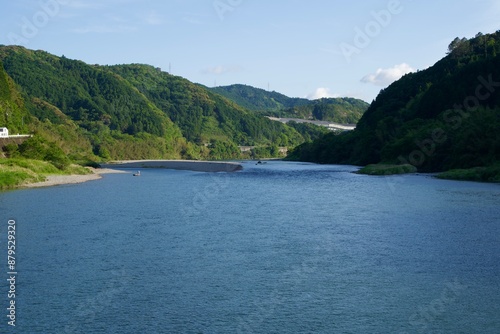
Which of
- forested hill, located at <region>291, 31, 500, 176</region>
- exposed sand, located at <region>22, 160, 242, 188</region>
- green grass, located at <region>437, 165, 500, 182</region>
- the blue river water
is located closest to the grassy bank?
exposed sand, located at <region>22, 160, 242, 188</region>

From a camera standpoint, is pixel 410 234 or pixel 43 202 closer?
pixel 410 234

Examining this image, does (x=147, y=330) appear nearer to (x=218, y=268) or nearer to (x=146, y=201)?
(x=218, y=268)

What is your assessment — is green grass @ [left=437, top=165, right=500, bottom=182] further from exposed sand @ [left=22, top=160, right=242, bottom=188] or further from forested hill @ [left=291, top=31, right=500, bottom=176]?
exposed sand @ [left=22, top=160, right=242, bottom=188]

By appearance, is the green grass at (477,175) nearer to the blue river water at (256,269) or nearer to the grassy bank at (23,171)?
the blue river water at (256,269)

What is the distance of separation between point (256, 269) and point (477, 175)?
71.3 metres

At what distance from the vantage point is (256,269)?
→ 29828 millimetres

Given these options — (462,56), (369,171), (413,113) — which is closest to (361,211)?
(369,171)

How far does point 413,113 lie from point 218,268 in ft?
459

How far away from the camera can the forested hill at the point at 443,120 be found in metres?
103

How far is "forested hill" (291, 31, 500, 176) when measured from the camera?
10281cm

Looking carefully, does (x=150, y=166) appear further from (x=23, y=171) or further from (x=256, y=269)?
(x=256, y=269)

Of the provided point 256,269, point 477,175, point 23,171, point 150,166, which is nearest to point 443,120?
point 477,175

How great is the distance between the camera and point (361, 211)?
5378cm

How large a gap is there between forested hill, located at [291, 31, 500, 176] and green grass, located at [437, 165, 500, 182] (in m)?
5.37
